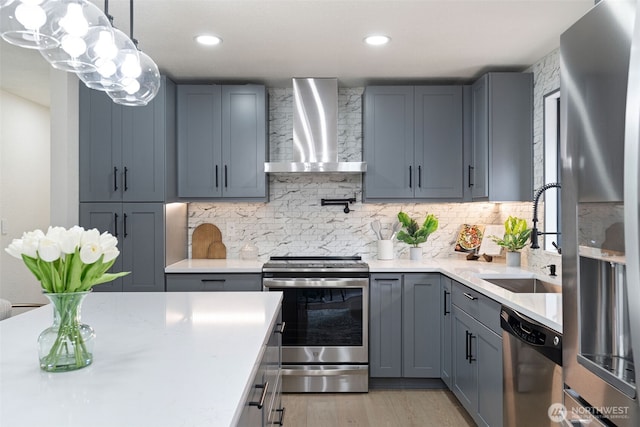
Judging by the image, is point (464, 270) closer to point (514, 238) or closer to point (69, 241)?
point (514, 238)

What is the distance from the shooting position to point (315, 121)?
3.85 meters

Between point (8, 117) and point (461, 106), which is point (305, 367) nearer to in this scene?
point (461, 106)

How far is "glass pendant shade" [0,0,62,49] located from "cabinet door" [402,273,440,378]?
2.84 meters

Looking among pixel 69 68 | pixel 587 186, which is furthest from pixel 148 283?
pixel 587 186

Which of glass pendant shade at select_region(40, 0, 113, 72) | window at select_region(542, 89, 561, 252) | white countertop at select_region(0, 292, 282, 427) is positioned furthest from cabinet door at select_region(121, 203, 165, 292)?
window at select_region(542, 89, 561, 252)

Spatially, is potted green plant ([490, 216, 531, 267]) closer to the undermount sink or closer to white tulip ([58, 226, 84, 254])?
the undermount sink

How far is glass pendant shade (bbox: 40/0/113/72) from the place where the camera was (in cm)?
134

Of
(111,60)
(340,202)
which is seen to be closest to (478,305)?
(340,202)

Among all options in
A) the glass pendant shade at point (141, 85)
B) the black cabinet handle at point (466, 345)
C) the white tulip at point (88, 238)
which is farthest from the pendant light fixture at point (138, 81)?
the black cabinet handle at point (466, 345)

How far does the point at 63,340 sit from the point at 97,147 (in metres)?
2.68

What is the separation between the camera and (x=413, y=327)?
3549mm

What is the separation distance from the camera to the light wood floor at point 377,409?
9.83 ft

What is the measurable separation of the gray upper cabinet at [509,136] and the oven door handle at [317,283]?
3.88 feet

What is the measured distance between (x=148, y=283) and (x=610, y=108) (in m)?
3.30
